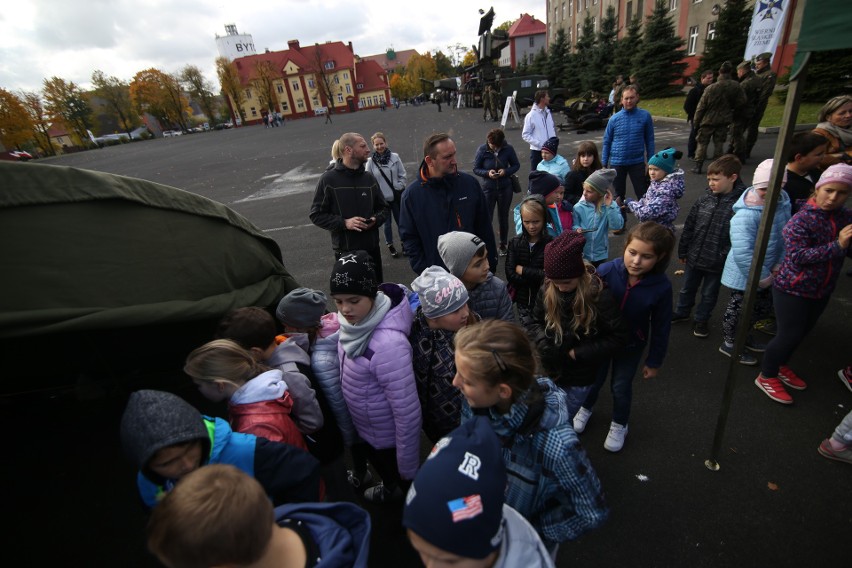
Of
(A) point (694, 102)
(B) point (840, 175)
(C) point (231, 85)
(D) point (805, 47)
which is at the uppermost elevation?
(C) point (231, 85)

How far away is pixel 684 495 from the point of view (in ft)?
7.84

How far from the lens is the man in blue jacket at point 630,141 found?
5.78 metres

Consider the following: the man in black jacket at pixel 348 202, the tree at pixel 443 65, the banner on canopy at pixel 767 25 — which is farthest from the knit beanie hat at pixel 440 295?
the tree at pixel 443 65

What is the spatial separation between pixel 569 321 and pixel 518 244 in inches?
44.0

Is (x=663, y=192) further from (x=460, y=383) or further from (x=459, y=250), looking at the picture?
(x=460, y=383)

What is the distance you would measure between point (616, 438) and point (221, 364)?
2.56 m

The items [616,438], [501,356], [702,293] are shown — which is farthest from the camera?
[702,293]

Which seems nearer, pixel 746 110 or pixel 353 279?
pixel 353 279

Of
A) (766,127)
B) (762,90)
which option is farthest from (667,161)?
(766,127)

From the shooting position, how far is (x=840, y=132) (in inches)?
160

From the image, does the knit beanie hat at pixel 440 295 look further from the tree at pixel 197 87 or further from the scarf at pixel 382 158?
the tree at pixel 197 87

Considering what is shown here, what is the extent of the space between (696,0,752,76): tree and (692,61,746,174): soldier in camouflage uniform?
13.3m

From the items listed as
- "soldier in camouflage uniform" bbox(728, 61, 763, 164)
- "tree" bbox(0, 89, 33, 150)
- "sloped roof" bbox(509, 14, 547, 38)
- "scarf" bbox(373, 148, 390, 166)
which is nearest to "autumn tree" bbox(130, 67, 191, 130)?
"tree" bbox(0, 89, 33, 150)

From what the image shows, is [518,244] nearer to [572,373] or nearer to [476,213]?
[476,213]
